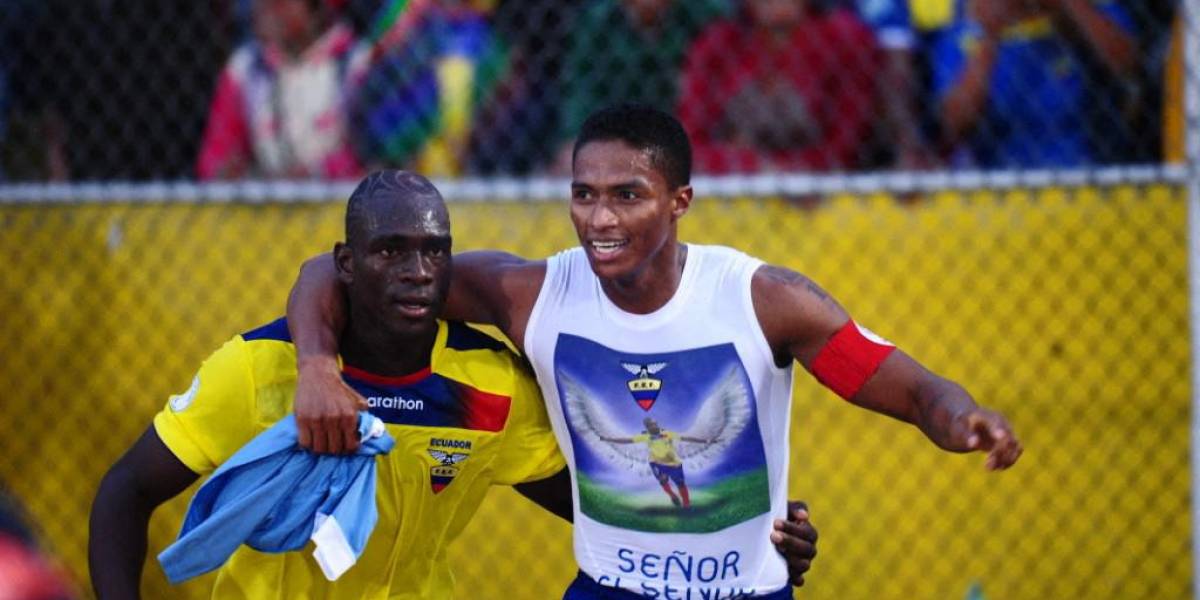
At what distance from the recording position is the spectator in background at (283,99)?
655 cm

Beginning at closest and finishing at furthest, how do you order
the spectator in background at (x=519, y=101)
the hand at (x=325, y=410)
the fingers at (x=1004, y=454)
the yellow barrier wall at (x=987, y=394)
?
the fingers at (x=1004, y=454), the hand at (x=325, y=410), the yellow barrier wall at (x=987, y=394), the spectator in background at (x=519, y=101)

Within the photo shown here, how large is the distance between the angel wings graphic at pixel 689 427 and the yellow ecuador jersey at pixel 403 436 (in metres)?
0.20

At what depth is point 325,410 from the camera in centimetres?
389

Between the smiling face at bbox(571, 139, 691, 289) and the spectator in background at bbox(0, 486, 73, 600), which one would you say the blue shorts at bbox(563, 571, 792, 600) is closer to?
the smiling face at bbox(571, 139, 691, 289)

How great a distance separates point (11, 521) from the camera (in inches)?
78.7

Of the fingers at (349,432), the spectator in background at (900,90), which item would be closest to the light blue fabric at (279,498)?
the fingers at (349,432)

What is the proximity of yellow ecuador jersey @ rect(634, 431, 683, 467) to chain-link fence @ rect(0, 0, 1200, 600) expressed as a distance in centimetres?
193

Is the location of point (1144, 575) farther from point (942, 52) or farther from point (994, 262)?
point (942, 52)

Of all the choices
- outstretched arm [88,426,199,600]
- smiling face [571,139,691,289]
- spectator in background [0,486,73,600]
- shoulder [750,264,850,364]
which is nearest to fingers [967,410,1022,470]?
shoulder [750,264,850,364]

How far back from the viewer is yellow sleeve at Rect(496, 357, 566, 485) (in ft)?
14.4

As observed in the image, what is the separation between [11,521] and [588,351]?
7.54 ft

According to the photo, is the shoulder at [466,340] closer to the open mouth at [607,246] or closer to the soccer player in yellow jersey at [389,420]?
the soccer player in yellow jersey at [389,420]

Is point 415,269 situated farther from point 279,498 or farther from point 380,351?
point 279,498

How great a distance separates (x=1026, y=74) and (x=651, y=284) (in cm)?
270
